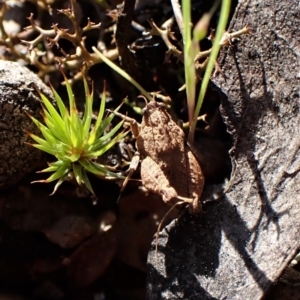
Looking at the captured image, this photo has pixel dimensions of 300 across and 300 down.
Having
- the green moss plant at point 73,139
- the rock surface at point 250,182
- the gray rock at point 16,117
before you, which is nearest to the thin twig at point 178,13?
the rock surface at point 250,182

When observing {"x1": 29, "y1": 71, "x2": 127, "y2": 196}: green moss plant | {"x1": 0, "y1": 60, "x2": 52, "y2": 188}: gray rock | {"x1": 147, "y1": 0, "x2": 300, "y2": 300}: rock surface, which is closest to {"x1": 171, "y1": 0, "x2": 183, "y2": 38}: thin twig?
{"x1": 147, "y1": 0, "x2": 300, "y2": 300}: rock surface

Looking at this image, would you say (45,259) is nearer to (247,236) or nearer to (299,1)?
(247,236)

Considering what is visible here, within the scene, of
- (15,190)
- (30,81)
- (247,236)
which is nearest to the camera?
(247,236)

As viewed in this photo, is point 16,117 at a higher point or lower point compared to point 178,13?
lower

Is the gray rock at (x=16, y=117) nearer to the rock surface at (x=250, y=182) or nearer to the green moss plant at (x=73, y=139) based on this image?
the green moss plant at (x=73, y=139)

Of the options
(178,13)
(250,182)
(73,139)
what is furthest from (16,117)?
(250,182)

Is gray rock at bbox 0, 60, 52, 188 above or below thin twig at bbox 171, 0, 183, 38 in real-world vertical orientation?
below

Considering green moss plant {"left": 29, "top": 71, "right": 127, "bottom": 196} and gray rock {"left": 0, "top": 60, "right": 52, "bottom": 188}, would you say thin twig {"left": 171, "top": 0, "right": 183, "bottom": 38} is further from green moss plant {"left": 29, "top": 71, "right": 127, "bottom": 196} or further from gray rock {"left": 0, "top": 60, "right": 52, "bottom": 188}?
gray rock {"left": 0, "top": 60, "right": 52, "bottom": 188}

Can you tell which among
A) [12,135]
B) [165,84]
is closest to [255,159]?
[165,84]

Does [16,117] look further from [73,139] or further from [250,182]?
[250,182]

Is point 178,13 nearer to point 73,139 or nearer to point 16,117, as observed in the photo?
point 73,139

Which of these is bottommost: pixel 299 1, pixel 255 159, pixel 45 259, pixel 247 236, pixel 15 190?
pixel 45 259
